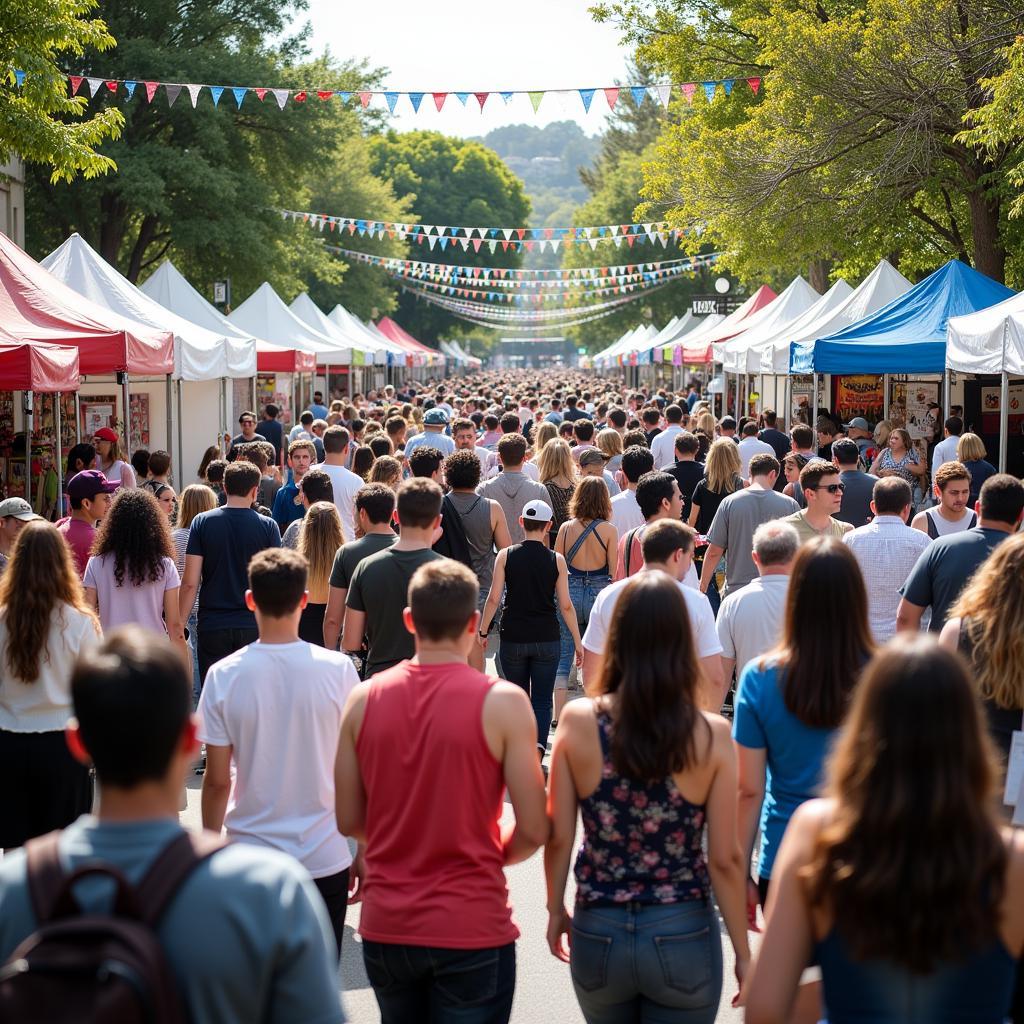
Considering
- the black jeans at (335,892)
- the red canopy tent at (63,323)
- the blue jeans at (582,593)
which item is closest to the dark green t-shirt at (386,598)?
the black jeans at (335,892)

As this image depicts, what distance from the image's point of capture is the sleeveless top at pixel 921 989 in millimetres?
2441

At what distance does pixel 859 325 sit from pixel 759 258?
10427 millimetres

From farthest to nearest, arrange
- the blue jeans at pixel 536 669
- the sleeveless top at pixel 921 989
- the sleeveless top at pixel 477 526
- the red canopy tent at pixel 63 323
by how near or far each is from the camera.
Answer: the red canopy tent at pixel 63 323, the sleeveless top at pixel 477 526, the blue jeans at pixel 536 669, the sleeveless top at pixel 921 989

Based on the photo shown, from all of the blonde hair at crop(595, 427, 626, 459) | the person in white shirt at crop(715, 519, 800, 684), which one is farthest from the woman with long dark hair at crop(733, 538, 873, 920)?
the blonde hair at crop(595, 427, 626, 459)

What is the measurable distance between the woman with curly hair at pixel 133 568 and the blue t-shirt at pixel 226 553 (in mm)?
705

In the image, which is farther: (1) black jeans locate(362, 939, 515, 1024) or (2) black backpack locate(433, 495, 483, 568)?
(2) black backpack locate(433, 495, 483, 568)

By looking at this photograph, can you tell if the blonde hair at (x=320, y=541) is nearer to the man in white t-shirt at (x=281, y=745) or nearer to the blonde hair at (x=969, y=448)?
the man in white t-shirt at (x=281, y=745)

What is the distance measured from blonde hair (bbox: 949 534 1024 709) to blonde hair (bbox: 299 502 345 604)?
4.51 metres

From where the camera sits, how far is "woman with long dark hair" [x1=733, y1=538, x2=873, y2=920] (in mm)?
3889

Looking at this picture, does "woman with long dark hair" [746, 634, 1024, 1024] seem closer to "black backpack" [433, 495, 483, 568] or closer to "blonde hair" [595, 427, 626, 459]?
"black backpack" [433, 495, 483, 568]

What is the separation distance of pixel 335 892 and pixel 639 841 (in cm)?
124

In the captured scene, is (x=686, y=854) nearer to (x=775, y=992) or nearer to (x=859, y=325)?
(x=775, y=992)

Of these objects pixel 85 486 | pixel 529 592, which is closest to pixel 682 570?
pixel 529 592

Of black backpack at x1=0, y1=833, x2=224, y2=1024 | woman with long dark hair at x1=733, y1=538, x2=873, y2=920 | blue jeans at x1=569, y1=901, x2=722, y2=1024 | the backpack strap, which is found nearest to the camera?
black backpack at x1=0, y1=833, x2=224, y2=1024
